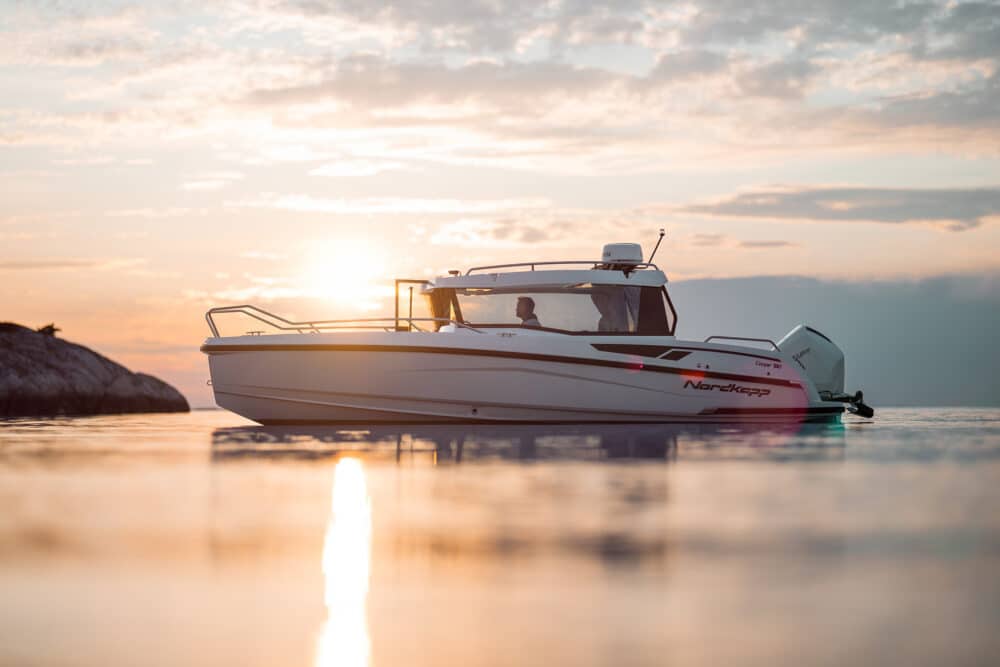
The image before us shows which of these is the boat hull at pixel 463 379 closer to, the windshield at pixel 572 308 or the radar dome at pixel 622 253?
the windshield at pixel 572 308

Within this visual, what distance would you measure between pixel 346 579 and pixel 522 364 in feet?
39.6

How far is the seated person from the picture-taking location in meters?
17.7

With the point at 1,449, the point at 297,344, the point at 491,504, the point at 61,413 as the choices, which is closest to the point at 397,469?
the point at 491,504

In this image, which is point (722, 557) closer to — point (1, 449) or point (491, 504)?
point (491, 504)

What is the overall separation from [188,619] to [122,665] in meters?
0.56

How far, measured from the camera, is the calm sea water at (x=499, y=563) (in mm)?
3578

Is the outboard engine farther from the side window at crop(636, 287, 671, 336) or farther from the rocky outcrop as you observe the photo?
the rocky outcrop

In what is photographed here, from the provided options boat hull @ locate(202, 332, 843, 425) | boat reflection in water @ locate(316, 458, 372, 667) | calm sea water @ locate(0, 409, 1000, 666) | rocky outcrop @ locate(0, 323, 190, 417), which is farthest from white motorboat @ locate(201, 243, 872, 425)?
rocky outcrop @ locate(0, 323, 190, 417)

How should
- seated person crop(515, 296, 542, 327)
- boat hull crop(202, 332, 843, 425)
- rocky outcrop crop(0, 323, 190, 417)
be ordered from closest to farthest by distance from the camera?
1. boat hull crop(202, 332, 843, 425)
2. seated person crop(515, 296, 542, 327)
3. rocky outcrop crop(0, 323, 190, 417)

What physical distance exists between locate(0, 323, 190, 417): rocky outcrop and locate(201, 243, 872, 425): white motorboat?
15.8 m

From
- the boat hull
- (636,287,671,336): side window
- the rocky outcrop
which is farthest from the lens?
the rocky outcrop

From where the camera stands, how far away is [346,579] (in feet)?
15.1

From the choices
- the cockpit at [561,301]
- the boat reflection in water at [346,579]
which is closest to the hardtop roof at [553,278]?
the cockpit at [561,301]

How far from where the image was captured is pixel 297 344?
16.6m
